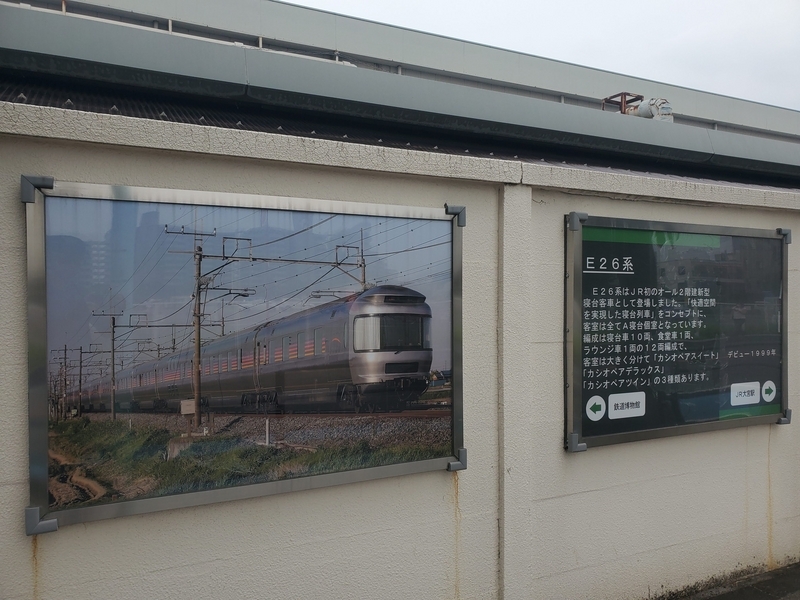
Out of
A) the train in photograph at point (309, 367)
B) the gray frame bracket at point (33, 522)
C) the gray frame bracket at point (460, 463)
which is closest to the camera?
the gray frame bracket at point (33, 522)

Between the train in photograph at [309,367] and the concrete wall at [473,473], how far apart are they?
0.39 metres

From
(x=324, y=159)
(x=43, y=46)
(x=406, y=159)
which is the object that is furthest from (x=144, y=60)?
(x=406, y=159)

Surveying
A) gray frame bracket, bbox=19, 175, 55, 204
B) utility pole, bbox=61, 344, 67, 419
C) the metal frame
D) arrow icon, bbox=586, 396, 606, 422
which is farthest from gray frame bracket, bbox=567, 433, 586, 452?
gray frame bracket, bbox=19, 175, 55, 204

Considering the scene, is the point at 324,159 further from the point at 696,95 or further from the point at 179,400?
the point at 696,95

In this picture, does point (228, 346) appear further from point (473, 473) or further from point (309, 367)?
point (473, 473)

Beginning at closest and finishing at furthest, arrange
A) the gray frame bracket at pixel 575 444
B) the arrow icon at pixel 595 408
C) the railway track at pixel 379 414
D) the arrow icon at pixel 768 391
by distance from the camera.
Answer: the railway track at pixel 379 414 < the gray frame bracket at pixel 575 444 < the arrow icon at pixel 595 408 < the arrow icon at pixel 768 391

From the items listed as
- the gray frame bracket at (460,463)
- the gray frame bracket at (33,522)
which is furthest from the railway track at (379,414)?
the gray frame bracket at (33,522)

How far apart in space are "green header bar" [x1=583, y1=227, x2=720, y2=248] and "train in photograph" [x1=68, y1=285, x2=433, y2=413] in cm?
143

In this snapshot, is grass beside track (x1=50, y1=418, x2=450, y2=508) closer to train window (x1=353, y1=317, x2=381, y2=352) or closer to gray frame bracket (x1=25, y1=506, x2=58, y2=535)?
gray frame bracket (x1=25, y1=506, x2=58, y2=535)

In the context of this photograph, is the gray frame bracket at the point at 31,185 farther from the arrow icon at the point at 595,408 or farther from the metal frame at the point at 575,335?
the arrow icon at the point at 595,408

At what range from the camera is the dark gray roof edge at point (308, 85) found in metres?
3.90

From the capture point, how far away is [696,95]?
17.7 m

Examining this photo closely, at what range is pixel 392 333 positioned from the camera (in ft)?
11.9

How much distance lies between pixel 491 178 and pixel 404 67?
40.3ft
